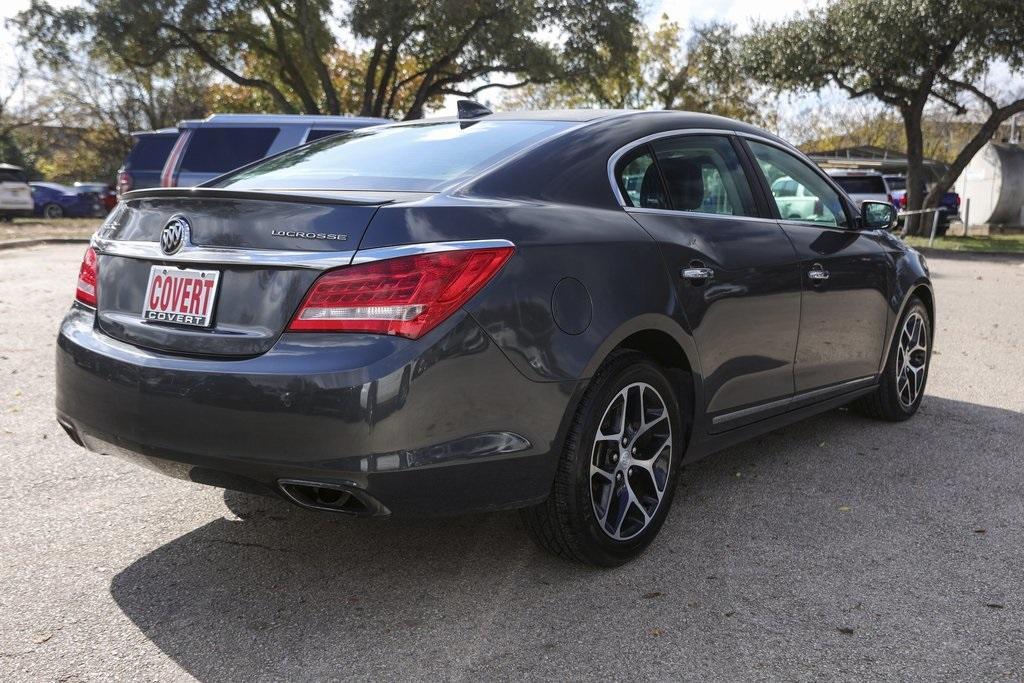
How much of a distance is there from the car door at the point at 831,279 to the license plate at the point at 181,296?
2.57 m

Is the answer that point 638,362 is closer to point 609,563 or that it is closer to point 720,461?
point 609,563

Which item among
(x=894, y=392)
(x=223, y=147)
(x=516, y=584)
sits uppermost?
(x=223, y=147)

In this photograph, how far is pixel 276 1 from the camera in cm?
2716

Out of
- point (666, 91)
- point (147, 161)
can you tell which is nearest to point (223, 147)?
point (147, 161)

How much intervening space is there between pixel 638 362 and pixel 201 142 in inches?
397

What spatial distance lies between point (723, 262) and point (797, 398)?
3.21 ft

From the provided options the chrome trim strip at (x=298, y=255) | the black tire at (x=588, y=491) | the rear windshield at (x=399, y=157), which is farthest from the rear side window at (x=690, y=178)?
the chrome trim strip at (x=298, y=255)

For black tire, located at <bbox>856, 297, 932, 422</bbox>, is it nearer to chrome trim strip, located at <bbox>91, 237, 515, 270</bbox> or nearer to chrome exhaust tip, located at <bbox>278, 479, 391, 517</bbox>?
chrome trim strip, located at <bbox>91, 237, 515, 270</bbox>

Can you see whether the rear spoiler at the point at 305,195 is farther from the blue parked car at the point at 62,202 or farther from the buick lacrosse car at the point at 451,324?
the blue parked car at the point at 62,202

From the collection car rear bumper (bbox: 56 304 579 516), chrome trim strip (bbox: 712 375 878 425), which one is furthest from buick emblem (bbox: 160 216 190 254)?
chrome trim strip (bbox: 712 375 878 425)

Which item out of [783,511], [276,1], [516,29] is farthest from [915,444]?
[276,1]

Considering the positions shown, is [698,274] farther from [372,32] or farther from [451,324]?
[372,32]

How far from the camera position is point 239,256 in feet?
9.48

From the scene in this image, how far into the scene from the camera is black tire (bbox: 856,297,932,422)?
5.48 meters
